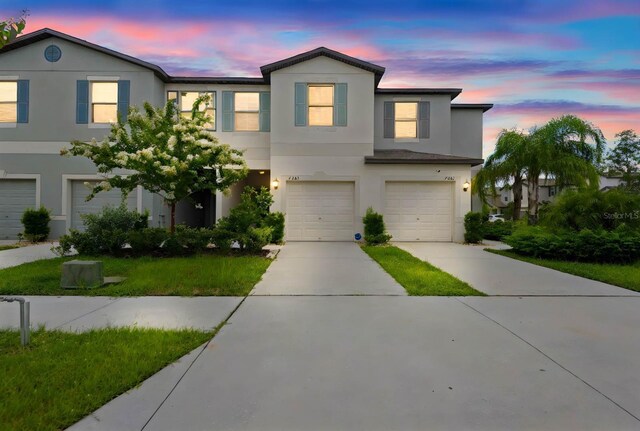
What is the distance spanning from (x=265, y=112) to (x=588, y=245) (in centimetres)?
1194

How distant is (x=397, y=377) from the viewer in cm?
326

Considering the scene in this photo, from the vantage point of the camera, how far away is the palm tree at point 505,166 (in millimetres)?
19578

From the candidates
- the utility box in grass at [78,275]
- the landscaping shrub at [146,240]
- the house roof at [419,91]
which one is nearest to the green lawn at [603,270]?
the house roof at [419,91]

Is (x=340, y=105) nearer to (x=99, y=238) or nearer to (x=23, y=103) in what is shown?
(x=99, y=238)

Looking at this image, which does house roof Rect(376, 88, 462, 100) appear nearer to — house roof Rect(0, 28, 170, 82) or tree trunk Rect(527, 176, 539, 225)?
tree trunk Rect(527, 176, 539, 225)

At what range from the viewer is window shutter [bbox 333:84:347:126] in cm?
1483

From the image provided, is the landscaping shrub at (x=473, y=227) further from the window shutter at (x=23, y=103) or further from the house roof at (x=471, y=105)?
the window shutter at (x=23, y=103)

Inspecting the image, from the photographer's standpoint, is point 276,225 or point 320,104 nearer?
point 276,225

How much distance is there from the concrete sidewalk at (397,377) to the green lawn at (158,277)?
1.93 m

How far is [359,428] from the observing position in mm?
2545

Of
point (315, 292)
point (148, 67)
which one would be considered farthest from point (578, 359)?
point (148, 67)

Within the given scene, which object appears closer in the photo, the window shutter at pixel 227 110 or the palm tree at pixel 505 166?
the window shutter at pixel 227 110

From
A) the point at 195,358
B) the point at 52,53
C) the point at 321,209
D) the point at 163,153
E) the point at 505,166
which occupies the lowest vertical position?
the point at 195,358

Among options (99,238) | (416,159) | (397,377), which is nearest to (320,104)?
(416,159)
